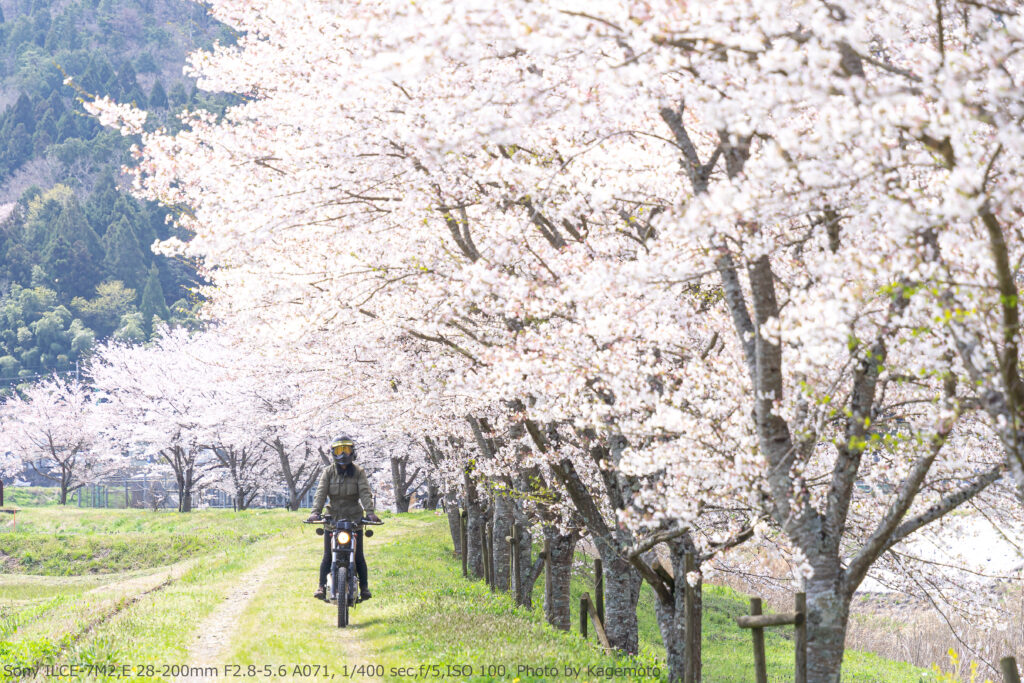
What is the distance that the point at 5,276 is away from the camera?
337ft

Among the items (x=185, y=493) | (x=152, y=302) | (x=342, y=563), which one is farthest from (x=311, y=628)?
(x=152, y=302)

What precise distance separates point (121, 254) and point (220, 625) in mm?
107156

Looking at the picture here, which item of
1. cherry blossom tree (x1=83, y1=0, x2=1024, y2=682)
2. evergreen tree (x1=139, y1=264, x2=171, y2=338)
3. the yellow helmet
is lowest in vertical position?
the yellow helmet

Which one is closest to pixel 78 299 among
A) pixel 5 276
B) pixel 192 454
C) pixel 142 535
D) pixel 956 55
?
pixel 5 276

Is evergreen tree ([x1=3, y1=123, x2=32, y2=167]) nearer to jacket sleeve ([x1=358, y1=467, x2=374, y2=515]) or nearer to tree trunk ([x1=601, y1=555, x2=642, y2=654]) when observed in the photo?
jacket sleeve ([x1=358, y1=467, x2=374, y2=515])

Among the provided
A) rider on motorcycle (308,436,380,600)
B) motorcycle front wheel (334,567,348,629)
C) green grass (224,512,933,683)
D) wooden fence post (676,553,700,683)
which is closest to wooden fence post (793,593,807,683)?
wooden fence post (676,553,700,683)

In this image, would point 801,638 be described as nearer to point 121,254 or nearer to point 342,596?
point 342,596

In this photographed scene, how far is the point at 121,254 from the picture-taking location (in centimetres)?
10894

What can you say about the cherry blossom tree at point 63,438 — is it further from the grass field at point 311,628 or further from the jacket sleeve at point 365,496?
the jacket sleeve at point 365,496

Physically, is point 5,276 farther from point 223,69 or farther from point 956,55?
point 956,55

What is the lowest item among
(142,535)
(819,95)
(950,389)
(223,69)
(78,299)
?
(142,535)

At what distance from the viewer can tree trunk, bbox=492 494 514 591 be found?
1738 cm

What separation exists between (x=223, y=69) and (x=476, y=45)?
708 centimetres

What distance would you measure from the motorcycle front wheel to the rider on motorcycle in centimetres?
44
